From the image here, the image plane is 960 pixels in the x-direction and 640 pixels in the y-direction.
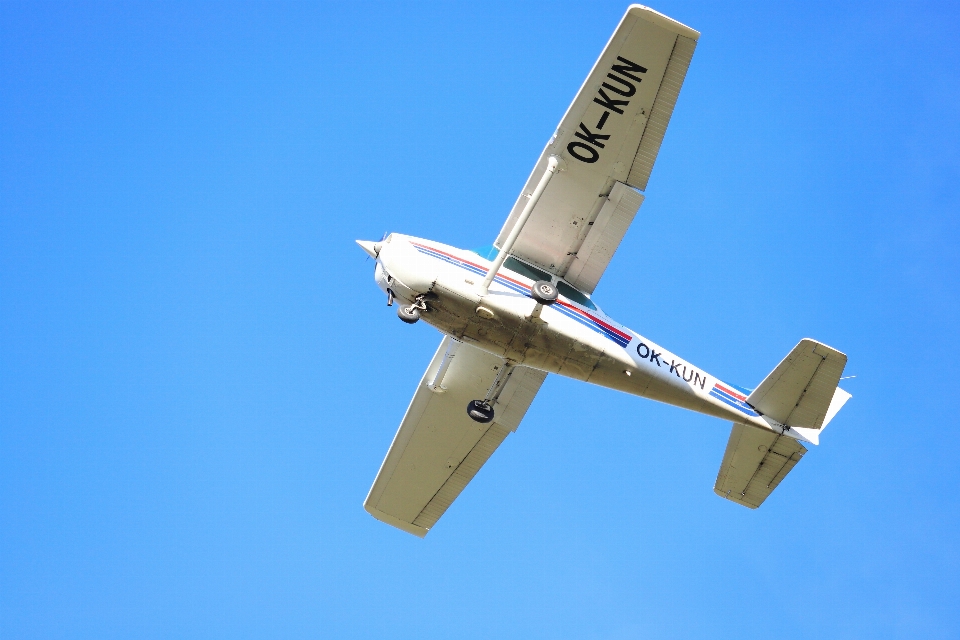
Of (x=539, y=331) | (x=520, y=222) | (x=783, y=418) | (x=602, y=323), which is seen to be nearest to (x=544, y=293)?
(x=539, y=331)

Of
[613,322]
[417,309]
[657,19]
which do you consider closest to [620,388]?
[613,322]

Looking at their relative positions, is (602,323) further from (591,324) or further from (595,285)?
(595,285)

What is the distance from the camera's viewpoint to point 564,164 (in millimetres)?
16844

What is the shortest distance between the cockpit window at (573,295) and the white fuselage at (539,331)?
13 centimetres

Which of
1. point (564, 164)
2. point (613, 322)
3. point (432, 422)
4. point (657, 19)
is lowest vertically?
point (432, 422)

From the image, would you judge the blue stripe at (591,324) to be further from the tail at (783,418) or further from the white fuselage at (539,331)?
the tail at (783,418)

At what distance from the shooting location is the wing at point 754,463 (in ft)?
59.9

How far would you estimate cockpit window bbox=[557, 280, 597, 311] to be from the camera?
58.5 ft

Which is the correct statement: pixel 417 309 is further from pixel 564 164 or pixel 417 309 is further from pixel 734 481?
pixel 734 481

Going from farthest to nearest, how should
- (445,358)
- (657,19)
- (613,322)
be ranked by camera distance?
(445,358) → (613,322) → (657,19)

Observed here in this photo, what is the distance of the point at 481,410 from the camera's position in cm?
1831

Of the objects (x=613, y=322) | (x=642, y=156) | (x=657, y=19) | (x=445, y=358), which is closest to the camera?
(x=657, y=19)

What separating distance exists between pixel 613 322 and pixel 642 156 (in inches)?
122

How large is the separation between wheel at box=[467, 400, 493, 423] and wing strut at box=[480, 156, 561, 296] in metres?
2.55
